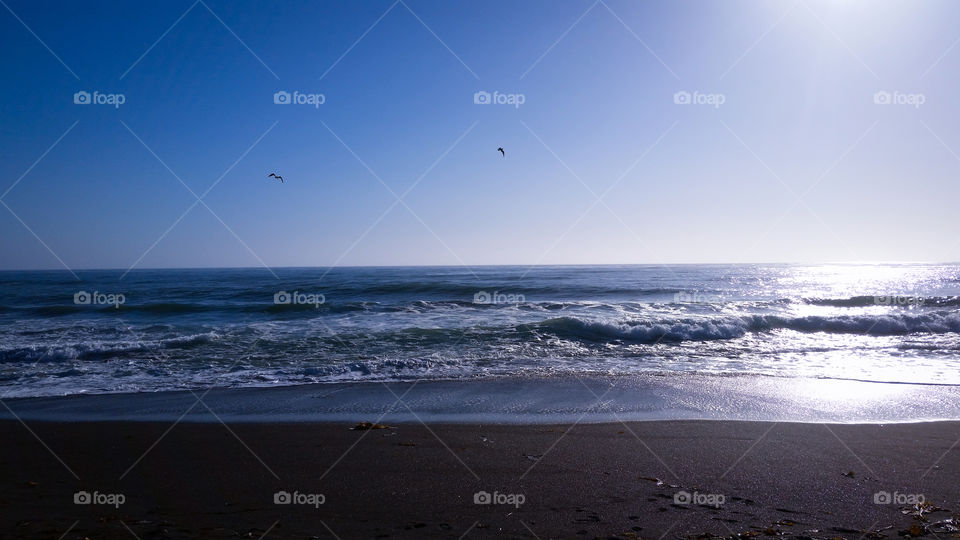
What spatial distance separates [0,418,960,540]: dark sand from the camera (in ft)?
13.1

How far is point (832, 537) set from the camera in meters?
3.79

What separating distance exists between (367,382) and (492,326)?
296 inches

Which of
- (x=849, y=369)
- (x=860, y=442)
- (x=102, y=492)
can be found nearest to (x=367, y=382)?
(x=102, y=492)

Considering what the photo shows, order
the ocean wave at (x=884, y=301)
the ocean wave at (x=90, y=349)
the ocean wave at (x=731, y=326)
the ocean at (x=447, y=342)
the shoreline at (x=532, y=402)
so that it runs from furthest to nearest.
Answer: the ocean wave at (x=884, y=301) < the ocean wave at (x=731, y=326) < the ocean wave at (x=90, y=349) < the ocean at (x=447, y=342) < the shoreline at (x=532, y=402)

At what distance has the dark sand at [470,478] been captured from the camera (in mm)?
3986

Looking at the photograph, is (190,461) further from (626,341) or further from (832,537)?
(626,341)
